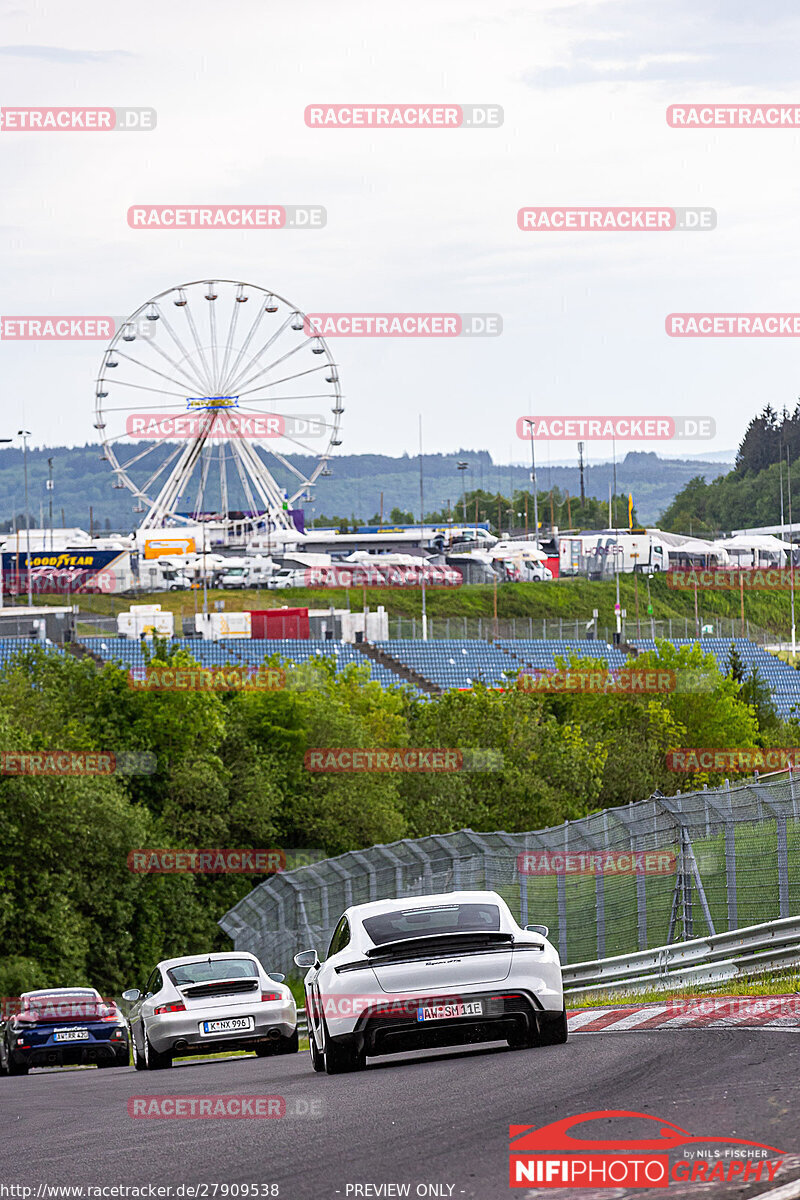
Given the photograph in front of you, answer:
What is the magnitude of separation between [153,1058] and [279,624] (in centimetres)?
6540

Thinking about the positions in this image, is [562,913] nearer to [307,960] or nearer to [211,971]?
[211,971]

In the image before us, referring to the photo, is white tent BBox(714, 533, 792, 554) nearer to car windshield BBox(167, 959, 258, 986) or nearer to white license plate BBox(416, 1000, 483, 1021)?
car windshield BBox(167, 959, 258, 986)

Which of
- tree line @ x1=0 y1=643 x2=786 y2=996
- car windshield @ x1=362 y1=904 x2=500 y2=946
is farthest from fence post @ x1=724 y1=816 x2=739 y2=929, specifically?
tree line @ x1=0 y1=643 x2=786 y2=996

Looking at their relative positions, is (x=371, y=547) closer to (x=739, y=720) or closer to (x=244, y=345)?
(x=244, y=345)

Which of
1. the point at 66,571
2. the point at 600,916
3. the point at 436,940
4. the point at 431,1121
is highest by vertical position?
the point at 66,571

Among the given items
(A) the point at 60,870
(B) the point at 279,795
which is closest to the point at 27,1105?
(A) the point at 60,870

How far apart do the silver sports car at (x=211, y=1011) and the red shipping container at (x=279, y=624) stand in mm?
64561

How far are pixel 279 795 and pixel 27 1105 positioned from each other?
105 ft

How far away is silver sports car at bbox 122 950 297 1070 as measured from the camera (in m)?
14.7

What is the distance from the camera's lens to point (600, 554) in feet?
440

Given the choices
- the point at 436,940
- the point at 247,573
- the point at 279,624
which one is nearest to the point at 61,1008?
the point at 436,940

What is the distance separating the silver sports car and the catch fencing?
12.1 ft

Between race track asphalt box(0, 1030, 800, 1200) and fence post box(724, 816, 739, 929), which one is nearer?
race track asphalt box(0, 1030, 800, 1200)

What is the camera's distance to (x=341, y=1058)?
11.1m
